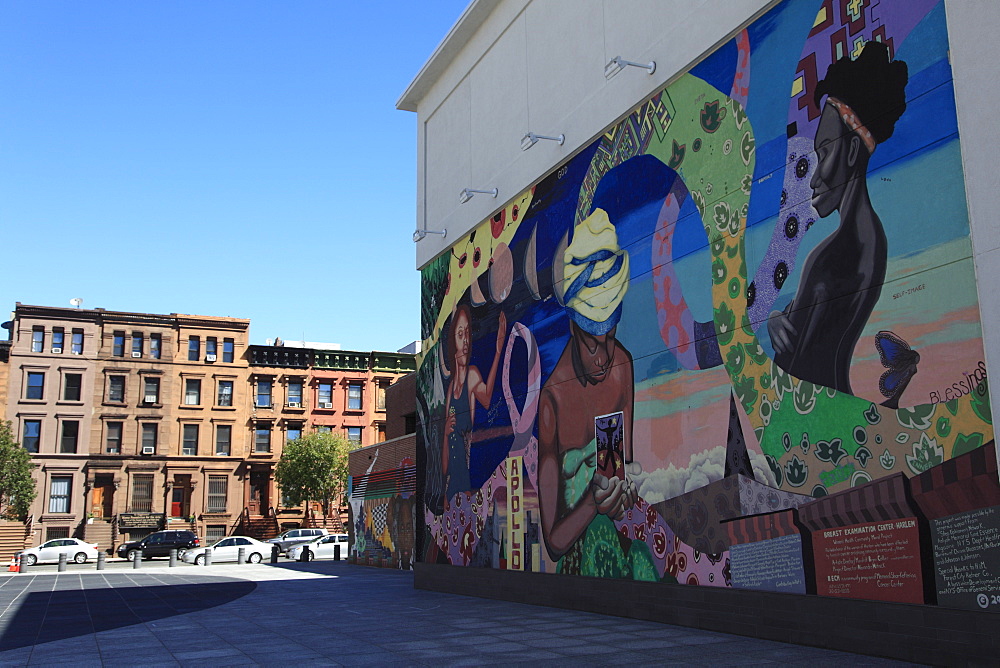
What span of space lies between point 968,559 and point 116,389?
55714 millimetres

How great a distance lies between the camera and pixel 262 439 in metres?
58.0

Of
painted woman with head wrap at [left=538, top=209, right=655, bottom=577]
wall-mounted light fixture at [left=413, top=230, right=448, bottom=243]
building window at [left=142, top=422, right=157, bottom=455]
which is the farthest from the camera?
building window at [left=142, top=422, right=157, bottom=455]

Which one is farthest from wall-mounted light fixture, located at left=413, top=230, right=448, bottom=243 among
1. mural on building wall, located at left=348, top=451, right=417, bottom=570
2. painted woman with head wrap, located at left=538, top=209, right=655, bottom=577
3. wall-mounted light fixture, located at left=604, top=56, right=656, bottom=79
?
mural on building wall, located at left=348, top=451, right=417, bottom=570

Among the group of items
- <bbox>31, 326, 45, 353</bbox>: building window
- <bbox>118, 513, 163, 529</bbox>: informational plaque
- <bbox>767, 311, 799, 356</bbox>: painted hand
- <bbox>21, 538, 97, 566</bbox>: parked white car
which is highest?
<bbox>31, 326, 45, 353</bbox>: building window

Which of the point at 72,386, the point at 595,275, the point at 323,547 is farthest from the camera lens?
the point at 72,386

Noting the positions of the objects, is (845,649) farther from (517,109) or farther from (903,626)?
(517,109)

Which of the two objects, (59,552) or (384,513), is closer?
(384,513)

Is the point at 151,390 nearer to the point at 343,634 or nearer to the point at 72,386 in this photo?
the point at 72,386

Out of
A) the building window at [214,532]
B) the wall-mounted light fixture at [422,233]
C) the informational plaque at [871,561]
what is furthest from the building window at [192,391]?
the informational plaque at [871,561]

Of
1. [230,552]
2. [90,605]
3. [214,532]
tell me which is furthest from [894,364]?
[214,532]

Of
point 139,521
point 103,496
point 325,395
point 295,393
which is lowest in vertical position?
point 139,521

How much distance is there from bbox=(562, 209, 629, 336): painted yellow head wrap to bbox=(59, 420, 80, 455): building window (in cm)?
4747

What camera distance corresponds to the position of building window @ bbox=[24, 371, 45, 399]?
53750mm

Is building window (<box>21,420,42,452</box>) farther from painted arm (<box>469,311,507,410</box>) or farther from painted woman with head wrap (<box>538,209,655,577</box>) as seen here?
painted woman with head wrap (<box>538,209,655,577</box>)
